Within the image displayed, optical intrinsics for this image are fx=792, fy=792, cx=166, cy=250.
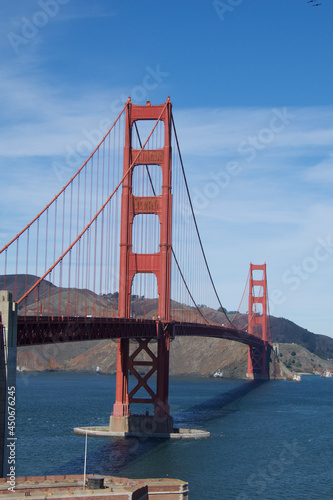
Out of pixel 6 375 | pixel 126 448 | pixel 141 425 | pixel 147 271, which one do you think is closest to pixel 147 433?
pixel 141 425

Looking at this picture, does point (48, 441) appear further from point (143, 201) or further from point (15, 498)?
point (15, 498)

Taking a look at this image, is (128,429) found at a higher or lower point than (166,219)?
lower

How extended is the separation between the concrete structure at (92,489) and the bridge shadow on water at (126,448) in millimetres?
7232

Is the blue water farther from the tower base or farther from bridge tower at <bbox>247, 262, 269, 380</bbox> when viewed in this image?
bridge tower at <bbox>247, 262, 269, 380</bbox>

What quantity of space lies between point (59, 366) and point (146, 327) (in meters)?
127

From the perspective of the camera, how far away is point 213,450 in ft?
154

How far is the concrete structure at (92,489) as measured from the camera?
87.4 feet

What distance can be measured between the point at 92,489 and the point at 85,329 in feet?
45.3

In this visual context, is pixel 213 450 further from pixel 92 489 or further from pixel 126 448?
pixel 92 489

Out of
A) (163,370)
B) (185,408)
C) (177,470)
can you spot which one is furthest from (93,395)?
(177,470)

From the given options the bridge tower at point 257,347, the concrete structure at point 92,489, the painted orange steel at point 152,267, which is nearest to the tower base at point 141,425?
the painted orange steel at point 152,267

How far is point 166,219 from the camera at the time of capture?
5488 centimetres

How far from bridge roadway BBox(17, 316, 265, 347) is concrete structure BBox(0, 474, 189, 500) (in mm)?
5694

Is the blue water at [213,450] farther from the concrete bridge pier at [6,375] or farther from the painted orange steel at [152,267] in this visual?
the concrete bridge pier at [6,375]
